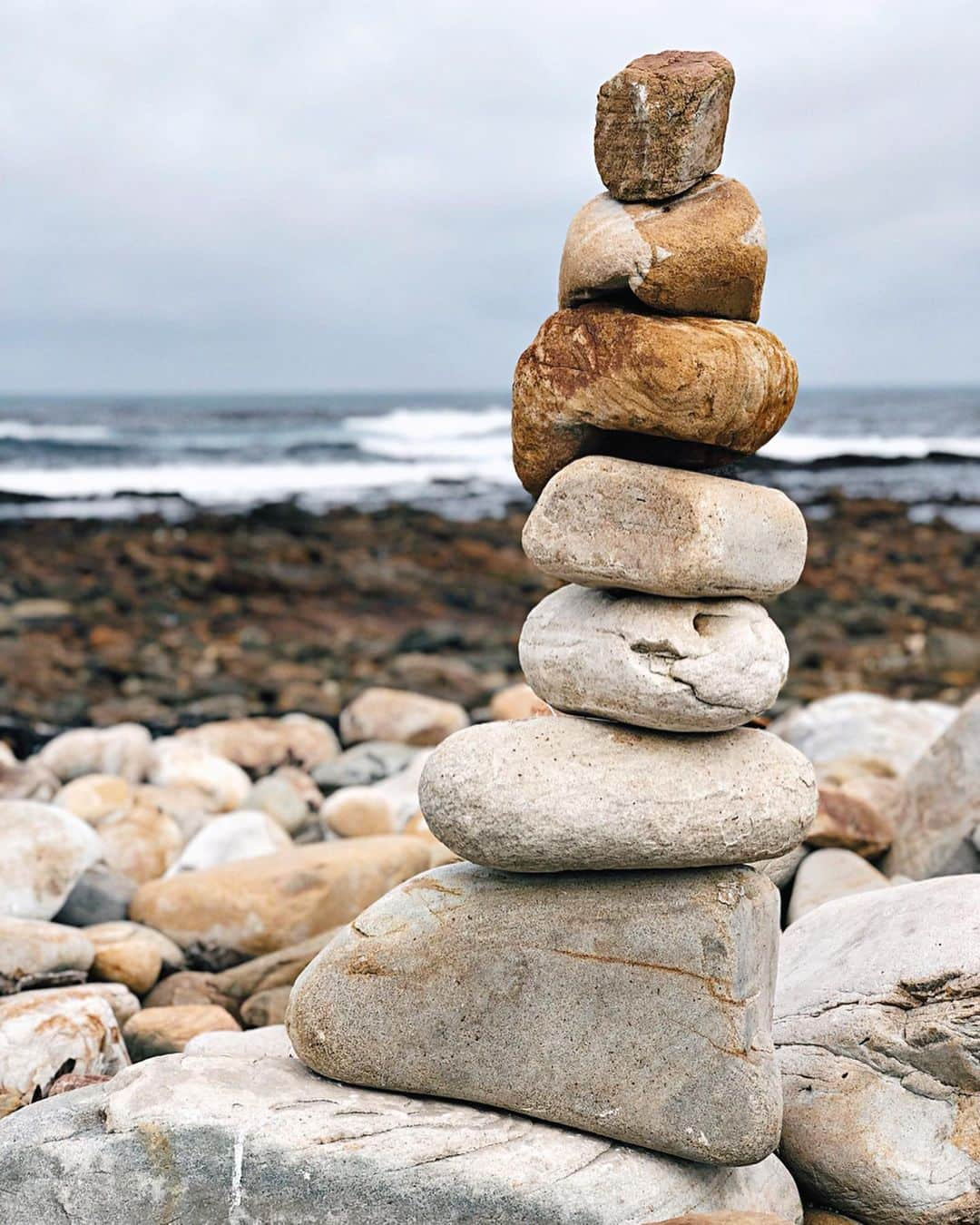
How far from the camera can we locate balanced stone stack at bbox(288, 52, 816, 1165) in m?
4.24

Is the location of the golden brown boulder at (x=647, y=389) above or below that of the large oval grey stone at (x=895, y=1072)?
above

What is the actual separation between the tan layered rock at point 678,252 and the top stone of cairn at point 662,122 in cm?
8

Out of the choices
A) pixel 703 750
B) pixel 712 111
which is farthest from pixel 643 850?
pixel 712 111

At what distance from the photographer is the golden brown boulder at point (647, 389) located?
13.8ft

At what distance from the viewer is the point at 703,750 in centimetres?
442

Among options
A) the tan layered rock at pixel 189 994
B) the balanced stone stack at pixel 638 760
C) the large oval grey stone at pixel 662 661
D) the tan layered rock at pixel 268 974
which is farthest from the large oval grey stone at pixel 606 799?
the tan layered rock at pixel 189 994

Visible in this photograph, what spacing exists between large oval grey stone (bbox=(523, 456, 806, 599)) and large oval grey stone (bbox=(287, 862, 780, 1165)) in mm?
953

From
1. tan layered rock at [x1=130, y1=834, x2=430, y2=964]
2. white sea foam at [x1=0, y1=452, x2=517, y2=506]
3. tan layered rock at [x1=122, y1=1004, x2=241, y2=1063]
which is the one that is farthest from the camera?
white sea foam at [x1=0, y1=452, x2=517, y2=506]

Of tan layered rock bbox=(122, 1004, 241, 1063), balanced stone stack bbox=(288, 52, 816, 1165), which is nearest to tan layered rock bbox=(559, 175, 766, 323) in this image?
balanced stone stack bbox=(288, 52, 816, 1165)

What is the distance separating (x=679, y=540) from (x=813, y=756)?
649cm

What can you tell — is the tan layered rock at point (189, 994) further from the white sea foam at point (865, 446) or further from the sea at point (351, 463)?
the white sea foam at point (865, 446)

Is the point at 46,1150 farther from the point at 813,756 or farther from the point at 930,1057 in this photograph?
the point at 813,756

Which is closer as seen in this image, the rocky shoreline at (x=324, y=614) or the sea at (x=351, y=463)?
the rocky shoreline at (x=324, y=614)

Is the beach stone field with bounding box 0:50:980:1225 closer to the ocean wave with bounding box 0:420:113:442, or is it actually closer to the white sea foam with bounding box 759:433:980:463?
the white sea foam with bounding box 759:433:980:463
